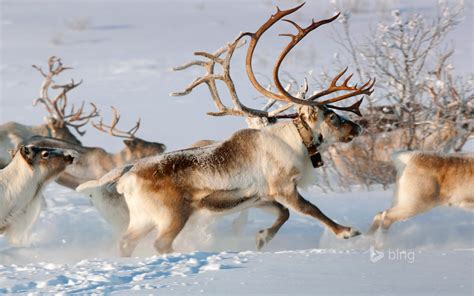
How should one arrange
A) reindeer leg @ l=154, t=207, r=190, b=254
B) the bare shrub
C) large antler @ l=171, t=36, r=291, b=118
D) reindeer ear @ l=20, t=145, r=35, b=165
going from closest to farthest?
reindeer leg @ l=154, t=207, r=190, b=254 < reindeer ear @ l=20, t=145, r=35, b=165 < large antler @ l=171, t=36, r=291, b=118 < the bare shrub

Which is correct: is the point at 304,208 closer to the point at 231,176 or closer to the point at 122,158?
the point at 231,176

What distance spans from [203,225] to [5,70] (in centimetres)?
1527

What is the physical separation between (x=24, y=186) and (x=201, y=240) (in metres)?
1.57

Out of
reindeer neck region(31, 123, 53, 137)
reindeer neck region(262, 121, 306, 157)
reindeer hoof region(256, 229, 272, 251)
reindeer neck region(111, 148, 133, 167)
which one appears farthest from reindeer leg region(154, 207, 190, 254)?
reindeer neck region(31, 123, 53, 137)

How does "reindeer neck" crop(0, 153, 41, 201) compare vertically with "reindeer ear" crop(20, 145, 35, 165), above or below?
below

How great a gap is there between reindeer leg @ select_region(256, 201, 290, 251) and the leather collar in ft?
1.61

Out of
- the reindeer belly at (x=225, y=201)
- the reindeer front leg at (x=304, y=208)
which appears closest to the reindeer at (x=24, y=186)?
the reindeer belly at (x=225, y=201)

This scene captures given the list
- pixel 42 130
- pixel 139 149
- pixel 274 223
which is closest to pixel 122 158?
pixel 139 149

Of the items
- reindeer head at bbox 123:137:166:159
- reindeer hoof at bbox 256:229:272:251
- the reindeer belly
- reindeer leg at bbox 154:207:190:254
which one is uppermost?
reindeer head at bbox 123:137:166:159

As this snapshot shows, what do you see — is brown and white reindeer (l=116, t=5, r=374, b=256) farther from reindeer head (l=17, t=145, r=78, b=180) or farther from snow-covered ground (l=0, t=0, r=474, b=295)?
reindeer head (l=17, t=145, r=78, b=180)

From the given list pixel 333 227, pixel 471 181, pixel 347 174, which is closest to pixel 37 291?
pixel 333 227

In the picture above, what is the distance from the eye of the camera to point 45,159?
7.34 metres

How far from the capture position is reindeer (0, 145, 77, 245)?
721 cm

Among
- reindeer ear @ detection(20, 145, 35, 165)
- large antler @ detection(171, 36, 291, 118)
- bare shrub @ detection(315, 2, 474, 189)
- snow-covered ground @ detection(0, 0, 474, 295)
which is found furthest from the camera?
bare shrub @ detection(315, 2, 474, 189)
